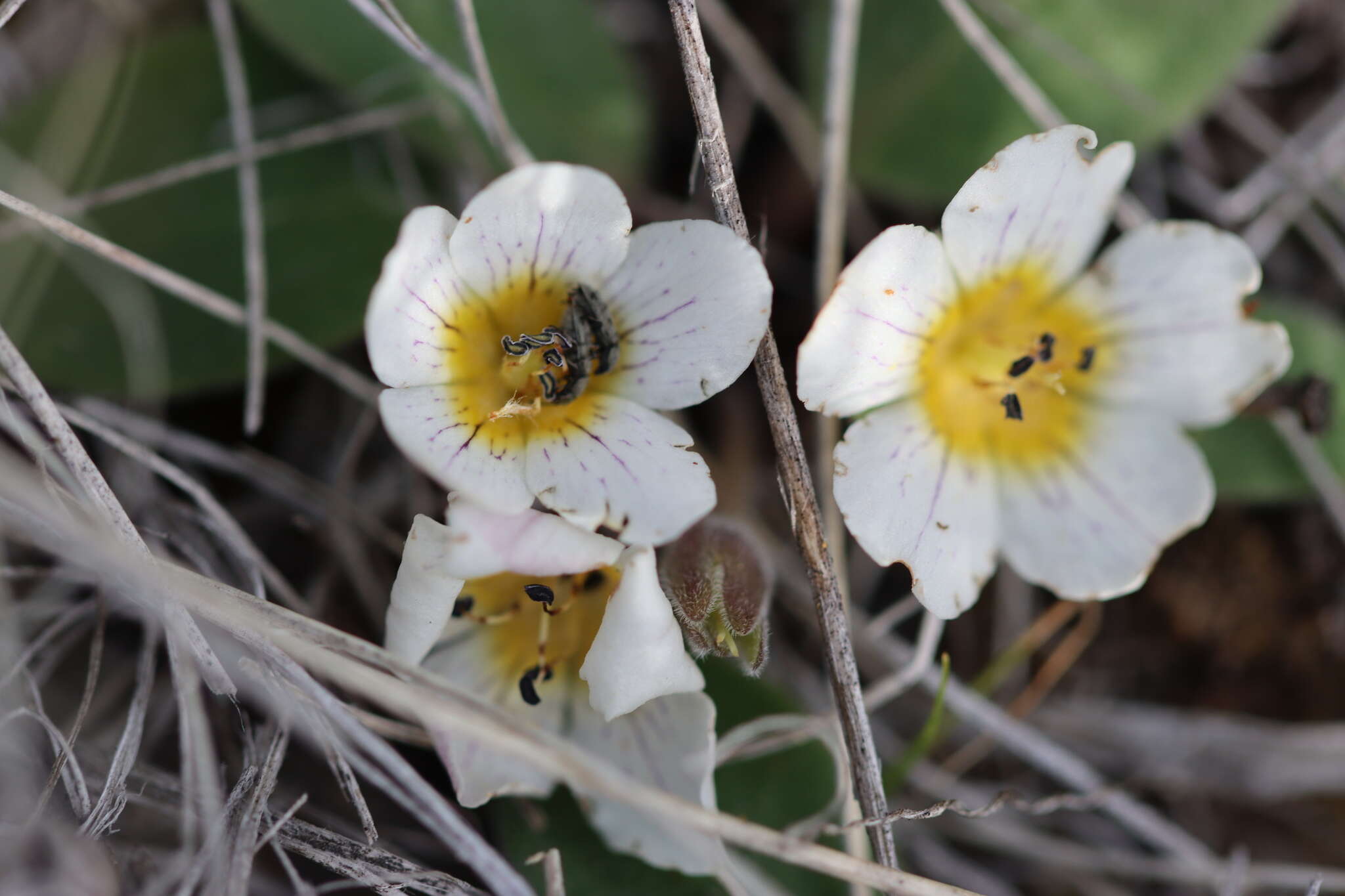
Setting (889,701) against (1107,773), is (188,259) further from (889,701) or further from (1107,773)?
(1107,773)

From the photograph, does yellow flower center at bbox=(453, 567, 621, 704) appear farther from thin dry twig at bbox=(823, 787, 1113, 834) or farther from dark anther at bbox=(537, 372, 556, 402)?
thin dry twig at bbox=(823, 787, 1113, 834)

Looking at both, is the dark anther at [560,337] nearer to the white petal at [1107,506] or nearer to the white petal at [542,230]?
the white petal at [542,230]

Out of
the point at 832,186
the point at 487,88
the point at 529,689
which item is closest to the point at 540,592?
the point at 529,689

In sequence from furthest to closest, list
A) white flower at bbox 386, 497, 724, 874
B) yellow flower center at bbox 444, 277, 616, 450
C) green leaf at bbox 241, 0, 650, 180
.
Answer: green leaf at bbox 241, 0, 650, 180
yellow flower center at bbox 444, 277, 616, 450
white flower at bbox 386, 497, 724, 874

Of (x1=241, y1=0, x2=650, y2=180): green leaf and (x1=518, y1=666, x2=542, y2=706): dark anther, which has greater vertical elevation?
(x1=241, y1=0, x2=650, y2=180): green leaf

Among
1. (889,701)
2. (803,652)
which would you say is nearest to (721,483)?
(803,652)

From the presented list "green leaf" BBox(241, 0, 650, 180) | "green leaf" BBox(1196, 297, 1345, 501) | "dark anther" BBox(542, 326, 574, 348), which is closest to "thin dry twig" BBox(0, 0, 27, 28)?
"green leaf" BBox(241, 0, 650, 180)
